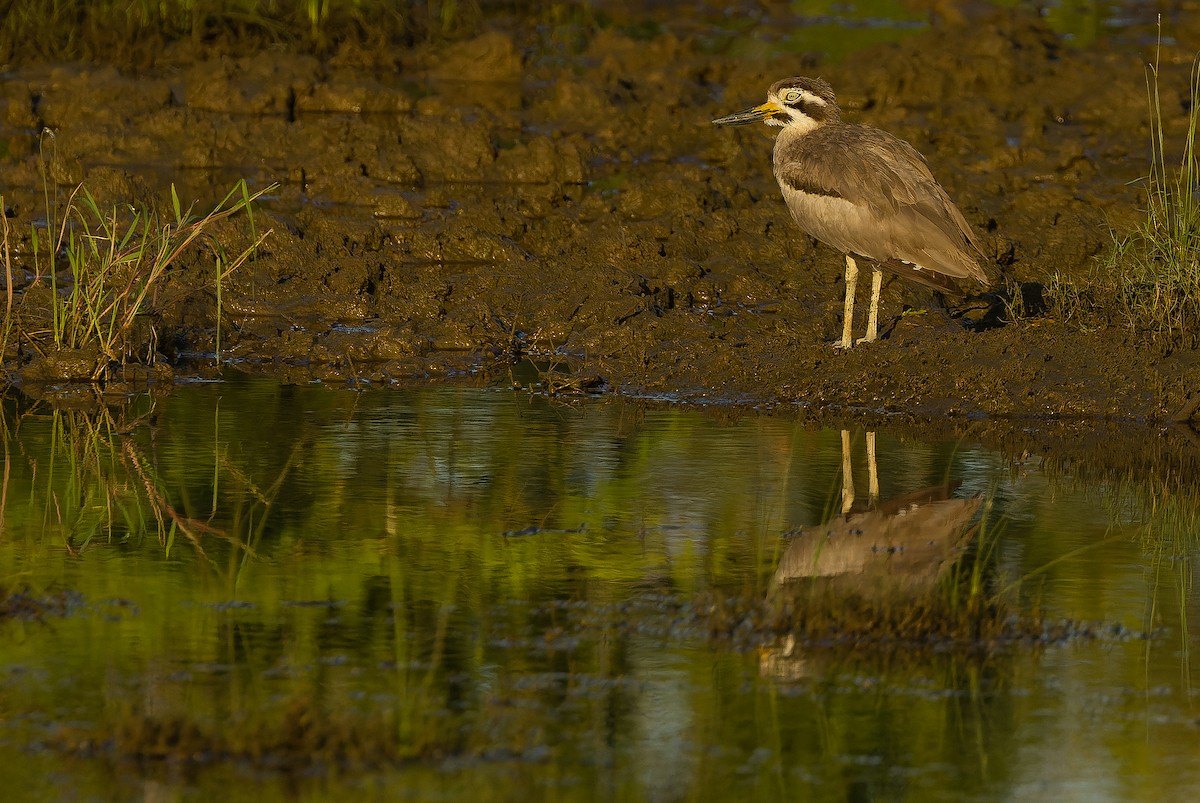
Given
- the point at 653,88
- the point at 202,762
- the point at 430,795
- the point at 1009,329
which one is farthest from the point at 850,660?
the point at 653,88

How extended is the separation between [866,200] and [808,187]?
40 cm

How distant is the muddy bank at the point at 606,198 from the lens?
10031mm

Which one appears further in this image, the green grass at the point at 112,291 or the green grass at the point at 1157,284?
the green grass at the point at 1157,284

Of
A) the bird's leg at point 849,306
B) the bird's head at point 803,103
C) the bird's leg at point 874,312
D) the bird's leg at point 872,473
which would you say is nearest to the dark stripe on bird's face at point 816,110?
the bird's head at point 803,103

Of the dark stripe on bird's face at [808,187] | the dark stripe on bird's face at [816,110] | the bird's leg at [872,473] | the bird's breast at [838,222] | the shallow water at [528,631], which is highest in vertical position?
the dark stripe on bird's face at [816,110]

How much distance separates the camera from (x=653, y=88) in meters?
16.5

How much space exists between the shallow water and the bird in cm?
141

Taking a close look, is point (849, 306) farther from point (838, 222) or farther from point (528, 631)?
point (528, 631)

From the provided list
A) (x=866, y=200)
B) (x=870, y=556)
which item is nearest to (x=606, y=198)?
(x=866, y=200)

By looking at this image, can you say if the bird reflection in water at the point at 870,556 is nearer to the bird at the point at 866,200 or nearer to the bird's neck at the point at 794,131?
the bird at the point at 866,200

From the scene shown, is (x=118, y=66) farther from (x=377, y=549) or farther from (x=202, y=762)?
(x=202, y=762)

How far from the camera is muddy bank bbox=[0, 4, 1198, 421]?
10031 millimetres

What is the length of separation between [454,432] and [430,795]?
14.2 ft

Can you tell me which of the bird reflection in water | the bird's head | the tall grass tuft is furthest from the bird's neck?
the bird reflection in water
